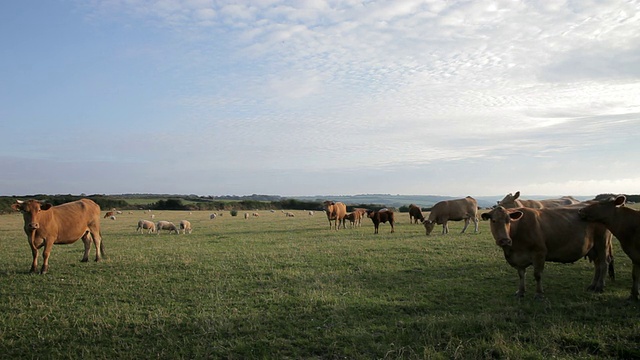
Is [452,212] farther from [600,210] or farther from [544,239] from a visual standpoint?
[544,239]

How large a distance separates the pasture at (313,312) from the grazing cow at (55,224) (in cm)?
89

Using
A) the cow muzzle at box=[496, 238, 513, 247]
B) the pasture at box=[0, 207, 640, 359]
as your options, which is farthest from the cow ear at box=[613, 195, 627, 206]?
the cow muzzle at box=[496, 238, 513, 247]

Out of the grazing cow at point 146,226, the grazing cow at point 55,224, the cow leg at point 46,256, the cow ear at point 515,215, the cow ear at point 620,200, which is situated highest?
the cow ear at point 620,200

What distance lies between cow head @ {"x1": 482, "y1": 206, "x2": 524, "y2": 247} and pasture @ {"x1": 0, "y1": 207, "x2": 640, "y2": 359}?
4.04ft

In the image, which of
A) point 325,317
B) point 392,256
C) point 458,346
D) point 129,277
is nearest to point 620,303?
point 458,346

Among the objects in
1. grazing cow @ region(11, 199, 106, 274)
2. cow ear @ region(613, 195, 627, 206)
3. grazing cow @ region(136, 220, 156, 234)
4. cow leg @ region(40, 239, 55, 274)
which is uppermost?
cow ear @ region(613, 195, 627, 206)

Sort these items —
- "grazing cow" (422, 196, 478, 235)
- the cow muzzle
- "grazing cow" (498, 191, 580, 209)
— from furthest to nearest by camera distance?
"grazing cow" (422, 196, 478, 235), "grazing cow" (498, 191, 580, 209), the cow muzzle

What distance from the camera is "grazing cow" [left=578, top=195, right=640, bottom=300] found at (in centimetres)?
795

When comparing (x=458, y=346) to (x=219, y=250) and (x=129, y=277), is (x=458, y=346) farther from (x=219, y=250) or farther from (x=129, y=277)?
(x=219, y=250)

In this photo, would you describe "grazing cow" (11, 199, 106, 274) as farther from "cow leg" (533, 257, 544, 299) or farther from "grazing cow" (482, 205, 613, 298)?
"cow leg" (533, 257, 544, 299)

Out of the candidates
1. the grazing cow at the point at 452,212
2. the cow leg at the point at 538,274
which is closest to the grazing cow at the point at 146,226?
the grazing cow at the point at 452,212

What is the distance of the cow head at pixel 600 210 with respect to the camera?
338 inches

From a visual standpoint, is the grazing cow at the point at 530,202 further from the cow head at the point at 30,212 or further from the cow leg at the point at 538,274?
the cow head at the point at 30,212

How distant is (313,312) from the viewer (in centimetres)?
735
